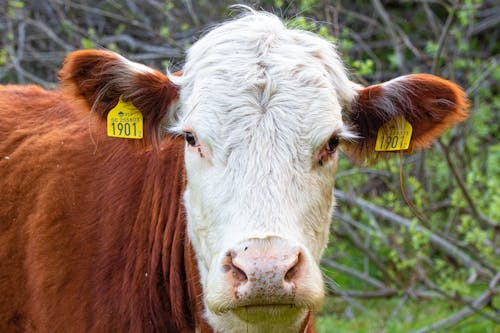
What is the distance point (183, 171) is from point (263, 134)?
764mm

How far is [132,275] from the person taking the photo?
3.73 m

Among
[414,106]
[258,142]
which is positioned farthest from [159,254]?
[414,106]

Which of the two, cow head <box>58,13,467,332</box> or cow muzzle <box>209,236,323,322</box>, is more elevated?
cow head <box>58,13,467,332</box>

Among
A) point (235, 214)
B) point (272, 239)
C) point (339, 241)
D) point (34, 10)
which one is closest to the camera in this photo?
point (272, 239)

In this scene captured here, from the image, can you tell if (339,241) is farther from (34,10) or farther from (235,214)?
(235,214)

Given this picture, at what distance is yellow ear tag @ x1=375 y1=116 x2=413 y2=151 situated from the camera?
3.82 m

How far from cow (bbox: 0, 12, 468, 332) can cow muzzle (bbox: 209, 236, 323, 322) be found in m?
0.02

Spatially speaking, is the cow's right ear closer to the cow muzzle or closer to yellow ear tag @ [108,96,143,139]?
yellow ear tag @ [108,96,143,139]

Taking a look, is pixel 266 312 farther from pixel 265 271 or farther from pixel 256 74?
pixel 256 74

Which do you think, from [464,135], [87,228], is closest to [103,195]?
[87,228]

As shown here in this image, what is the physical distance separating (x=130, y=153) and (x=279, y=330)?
4.03 ft

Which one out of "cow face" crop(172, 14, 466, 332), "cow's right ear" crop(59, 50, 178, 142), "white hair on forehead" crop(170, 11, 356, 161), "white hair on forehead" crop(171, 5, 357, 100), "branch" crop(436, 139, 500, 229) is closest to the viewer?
"cow face" crop(172, 14, 466, 332)

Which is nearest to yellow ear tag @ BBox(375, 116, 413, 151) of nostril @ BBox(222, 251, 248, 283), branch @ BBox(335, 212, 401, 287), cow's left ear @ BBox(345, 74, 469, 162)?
cow's left ear @ BBox(345, 74, 469, 162)

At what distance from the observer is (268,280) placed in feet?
8.98
